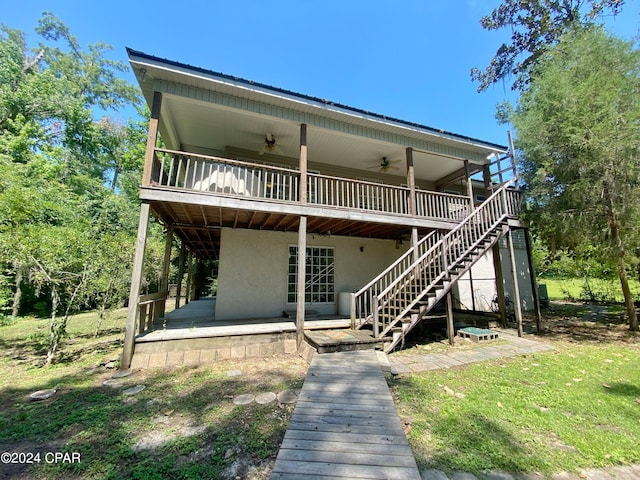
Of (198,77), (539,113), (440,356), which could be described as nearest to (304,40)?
(198,77)

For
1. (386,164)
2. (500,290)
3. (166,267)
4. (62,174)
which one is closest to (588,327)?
(500,290)

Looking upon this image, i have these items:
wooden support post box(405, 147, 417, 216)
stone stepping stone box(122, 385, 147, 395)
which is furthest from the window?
stone stepping stone box(122, 385, 147, 395)

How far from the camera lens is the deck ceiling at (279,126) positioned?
575 cm

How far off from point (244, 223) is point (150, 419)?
5.46m

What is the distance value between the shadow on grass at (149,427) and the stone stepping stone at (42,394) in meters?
0.08

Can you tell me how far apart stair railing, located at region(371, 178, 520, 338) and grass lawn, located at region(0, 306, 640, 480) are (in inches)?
68.6

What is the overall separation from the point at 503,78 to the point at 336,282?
15.2 metres

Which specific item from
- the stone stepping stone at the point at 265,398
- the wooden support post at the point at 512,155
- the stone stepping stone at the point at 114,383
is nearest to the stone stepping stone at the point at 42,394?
the stone stepping stone at the point at 114,383

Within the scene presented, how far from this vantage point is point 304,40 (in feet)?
35.4

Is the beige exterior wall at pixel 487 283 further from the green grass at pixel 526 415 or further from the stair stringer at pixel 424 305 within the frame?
the green grass at pixel 526 415

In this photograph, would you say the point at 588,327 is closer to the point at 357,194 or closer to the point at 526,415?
the point at 526,415

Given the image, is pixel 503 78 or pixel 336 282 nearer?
pixel 336 282

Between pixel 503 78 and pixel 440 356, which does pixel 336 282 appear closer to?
pixel 440 356

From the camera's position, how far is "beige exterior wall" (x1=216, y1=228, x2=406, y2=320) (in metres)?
7.98
